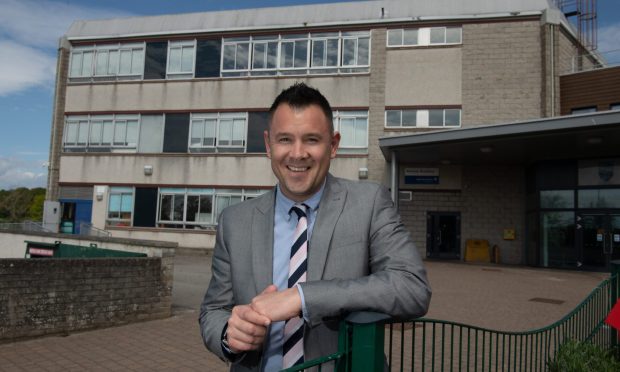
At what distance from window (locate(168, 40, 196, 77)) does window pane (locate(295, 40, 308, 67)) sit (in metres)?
5.07

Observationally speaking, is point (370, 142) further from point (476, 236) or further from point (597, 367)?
point (597, 367)

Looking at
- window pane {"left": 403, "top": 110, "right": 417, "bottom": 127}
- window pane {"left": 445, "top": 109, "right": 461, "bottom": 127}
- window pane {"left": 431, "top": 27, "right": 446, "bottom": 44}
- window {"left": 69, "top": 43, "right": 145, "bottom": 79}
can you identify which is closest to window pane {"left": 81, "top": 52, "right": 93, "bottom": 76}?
window {"left": 69, "top": 43, "right": 145, "bottom": 79}

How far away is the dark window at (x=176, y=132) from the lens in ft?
73.0

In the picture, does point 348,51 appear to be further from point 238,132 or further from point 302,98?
point 302,98

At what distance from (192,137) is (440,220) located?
11.8 metres

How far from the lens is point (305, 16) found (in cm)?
2161

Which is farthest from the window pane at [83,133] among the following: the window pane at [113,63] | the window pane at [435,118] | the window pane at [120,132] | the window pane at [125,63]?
the window pane at [435,118]

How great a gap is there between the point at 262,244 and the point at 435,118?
19.1 meters

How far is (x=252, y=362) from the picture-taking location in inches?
66.3

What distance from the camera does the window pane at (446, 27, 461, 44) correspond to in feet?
65.1

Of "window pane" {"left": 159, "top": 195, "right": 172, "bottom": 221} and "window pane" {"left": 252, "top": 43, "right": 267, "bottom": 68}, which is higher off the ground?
"window pane" {"left": 252, "top": 43, "right": 267, "bottom": 68}

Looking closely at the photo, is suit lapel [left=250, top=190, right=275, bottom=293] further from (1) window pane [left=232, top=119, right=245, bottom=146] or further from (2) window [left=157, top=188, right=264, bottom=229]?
(1) window pane [left=232, top=119, right=245, bottom=146]

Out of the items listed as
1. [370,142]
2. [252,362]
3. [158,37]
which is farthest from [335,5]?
[252,362]

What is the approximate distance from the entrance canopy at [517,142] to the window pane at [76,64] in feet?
53.1
